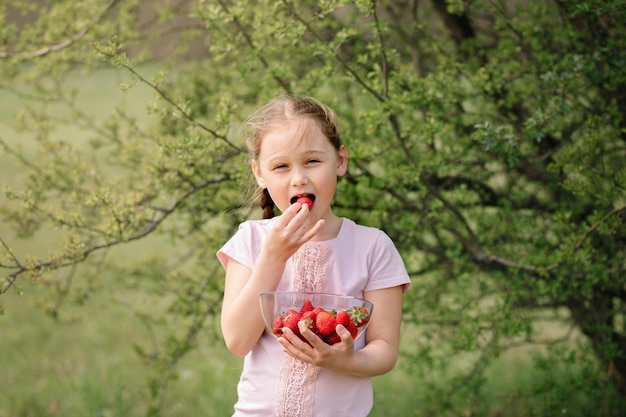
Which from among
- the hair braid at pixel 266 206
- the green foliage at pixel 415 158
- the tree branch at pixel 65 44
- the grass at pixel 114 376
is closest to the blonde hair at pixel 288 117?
the hair braid at pixel 266 206

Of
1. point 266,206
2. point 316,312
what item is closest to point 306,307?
point 316,312

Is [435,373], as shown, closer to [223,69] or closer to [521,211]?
[521,211]

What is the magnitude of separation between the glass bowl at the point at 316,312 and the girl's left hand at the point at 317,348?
20 mm

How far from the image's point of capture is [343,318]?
1726 mm

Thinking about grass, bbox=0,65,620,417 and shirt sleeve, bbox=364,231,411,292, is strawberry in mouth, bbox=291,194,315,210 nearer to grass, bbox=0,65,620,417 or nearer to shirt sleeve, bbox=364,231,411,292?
shirt sleeve, bbox=364,231,411,292

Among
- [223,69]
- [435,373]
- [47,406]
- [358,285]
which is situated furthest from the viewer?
[435,373]

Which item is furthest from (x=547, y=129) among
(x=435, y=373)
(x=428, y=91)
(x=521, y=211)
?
(x=435, y=373)

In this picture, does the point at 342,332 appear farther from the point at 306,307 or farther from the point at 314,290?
the point at 314,290

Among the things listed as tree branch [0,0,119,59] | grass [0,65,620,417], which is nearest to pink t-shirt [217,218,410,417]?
grass [0,65,620,417]

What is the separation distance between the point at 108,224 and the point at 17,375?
218cm

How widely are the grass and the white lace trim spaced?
1416mm

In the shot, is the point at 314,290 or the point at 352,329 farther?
the point at 314,290

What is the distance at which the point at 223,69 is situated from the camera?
3.73 metres

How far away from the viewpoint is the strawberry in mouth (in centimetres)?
190
